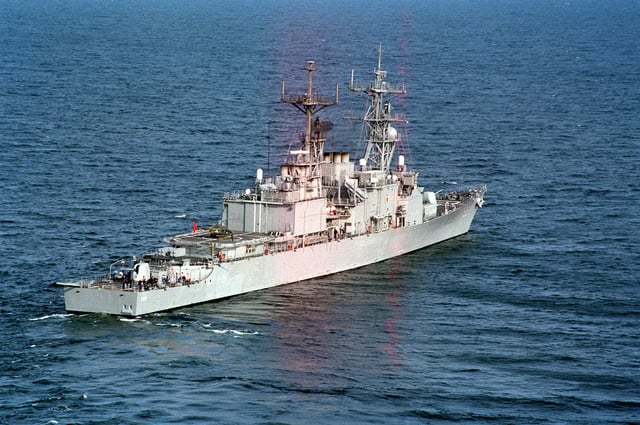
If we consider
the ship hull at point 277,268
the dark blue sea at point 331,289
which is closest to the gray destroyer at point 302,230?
the ship hull at point 277,268

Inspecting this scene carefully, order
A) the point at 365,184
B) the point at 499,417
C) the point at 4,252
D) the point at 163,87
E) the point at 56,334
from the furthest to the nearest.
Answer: the point at 163,87
the point at 365,184
the point at 4,252
the point at 56,334
the point at 499,417

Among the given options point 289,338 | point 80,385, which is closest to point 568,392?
point 289,338

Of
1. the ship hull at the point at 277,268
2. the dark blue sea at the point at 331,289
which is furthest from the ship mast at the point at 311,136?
the dark blue sea at the point at 331,289

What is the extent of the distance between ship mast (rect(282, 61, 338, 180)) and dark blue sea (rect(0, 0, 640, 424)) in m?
7.98

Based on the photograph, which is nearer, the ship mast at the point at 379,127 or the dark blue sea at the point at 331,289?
the dark blue sea at the point at 331,289

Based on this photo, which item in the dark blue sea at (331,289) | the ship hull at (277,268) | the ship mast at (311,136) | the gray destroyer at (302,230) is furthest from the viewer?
the ship mast at (311,136)

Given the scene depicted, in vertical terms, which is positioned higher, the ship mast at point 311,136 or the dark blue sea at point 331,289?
the ship mast at point 311,136

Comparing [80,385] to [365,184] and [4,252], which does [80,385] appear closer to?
[4,252]

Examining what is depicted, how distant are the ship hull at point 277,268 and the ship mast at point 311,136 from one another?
5715mm

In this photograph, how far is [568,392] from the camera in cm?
6788

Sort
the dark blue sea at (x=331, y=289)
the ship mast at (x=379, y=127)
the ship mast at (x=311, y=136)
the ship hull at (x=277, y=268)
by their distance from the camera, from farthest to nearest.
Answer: the ship mast at (x=379, y=127), the ship mast at (x=311, y=136), the ship hull at (x=277, y=268), the dark blue sea at (x=331, y=289)

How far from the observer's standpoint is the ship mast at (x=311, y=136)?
94375mm

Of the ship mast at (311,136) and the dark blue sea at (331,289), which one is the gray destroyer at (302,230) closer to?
the ship mast at (311,136)

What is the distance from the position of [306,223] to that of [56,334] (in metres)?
23.1
